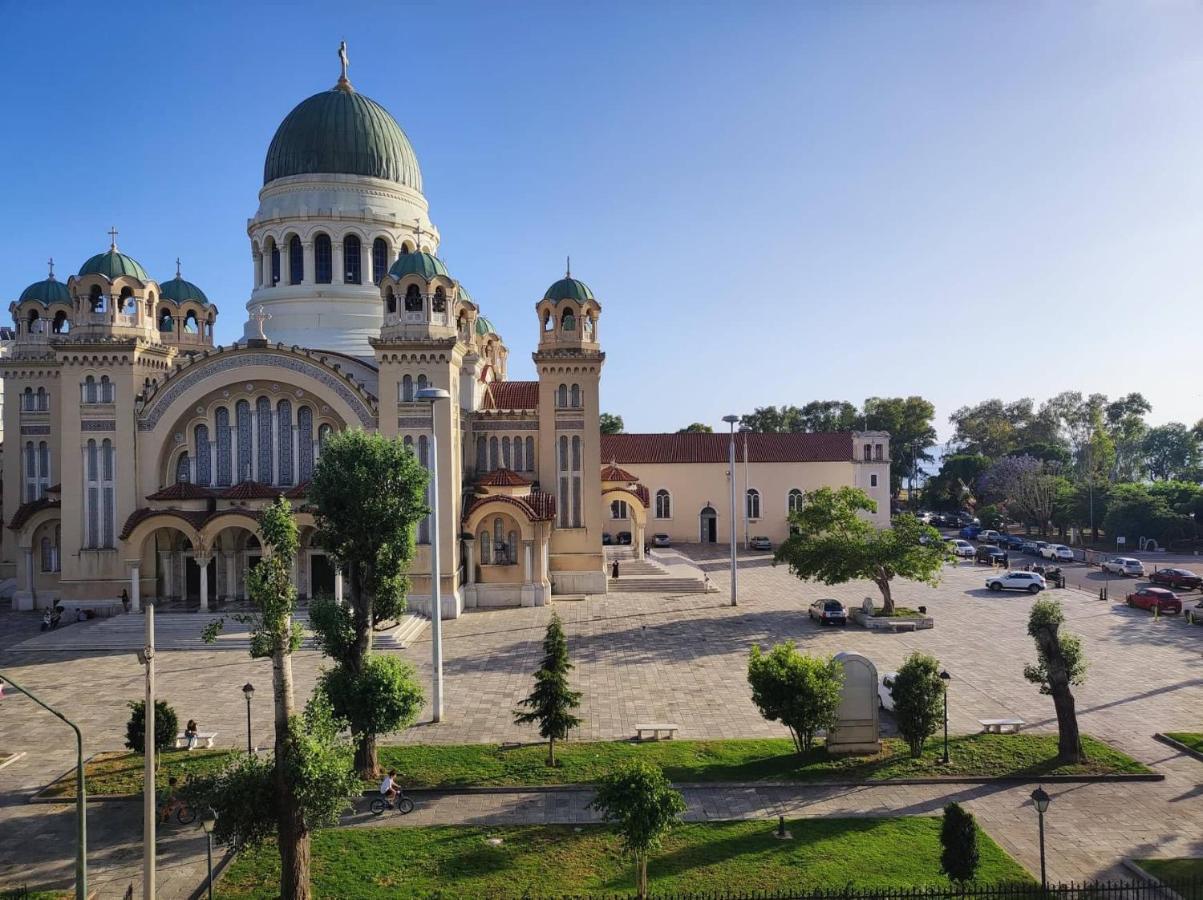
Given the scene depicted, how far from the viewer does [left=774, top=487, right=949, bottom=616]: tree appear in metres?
30.9

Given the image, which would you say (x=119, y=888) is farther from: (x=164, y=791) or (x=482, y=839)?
(x=482, y=839)

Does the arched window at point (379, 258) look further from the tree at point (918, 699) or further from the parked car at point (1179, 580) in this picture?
the parked car at point (1179, 580)

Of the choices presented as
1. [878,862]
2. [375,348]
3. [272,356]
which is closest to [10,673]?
[272,356]

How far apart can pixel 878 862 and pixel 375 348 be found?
27.6 m

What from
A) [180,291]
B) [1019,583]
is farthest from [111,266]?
[1019,583]

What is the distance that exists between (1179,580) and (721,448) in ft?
94.4

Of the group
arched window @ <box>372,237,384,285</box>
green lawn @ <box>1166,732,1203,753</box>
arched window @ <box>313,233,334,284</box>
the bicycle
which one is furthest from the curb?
arched window @ <box>313,233,334,284</box>

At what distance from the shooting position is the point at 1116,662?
2606 cm

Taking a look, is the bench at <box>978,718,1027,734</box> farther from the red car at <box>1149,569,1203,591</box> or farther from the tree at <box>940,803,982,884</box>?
the red car at <box>1149,569,1203,591</box>

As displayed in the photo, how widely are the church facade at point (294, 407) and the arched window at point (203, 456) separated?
3.4 inches

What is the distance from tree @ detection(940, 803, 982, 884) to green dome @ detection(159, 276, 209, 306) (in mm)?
39472

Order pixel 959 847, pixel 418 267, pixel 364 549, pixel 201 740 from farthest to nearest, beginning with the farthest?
pixel 418 267 < pixel 201 740 < pixel 364 549 < pixel 959 847

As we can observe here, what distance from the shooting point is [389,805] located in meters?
15.7

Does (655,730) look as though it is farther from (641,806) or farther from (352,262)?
(352,262)
